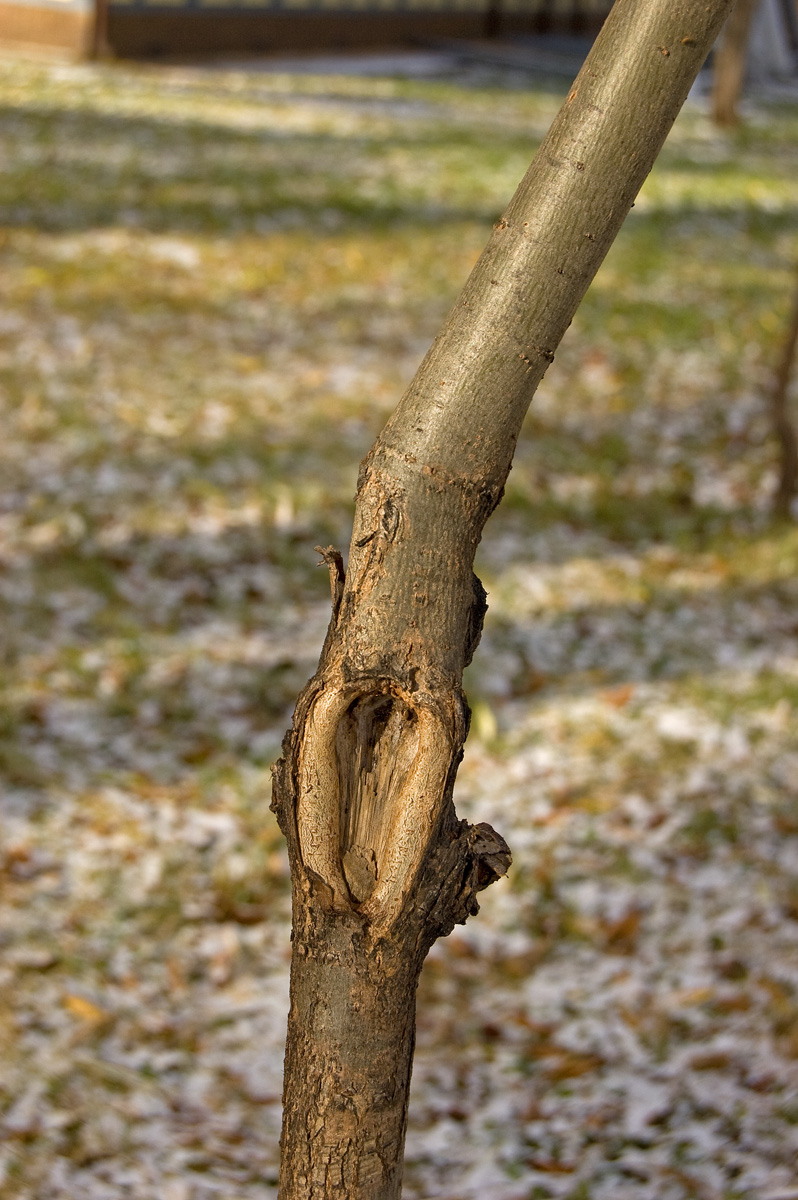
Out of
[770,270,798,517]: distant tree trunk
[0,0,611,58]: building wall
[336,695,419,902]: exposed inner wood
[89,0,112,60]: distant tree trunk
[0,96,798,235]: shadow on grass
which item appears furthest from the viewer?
[0,0,611,58]: building wall

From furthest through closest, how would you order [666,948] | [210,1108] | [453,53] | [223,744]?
[453,53] → [223,744] → [666,948] → [210,1108]

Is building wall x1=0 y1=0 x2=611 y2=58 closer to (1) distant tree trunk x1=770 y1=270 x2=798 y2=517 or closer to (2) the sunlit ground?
(2) the sunlit ground

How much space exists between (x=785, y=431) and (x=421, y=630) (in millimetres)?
5069

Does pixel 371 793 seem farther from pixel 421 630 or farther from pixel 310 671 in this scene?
pixel 310 671

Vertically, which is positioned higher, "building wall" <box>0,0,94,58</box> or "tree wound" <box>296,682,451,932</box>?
"building wall" <box>0,0,94,58</box>

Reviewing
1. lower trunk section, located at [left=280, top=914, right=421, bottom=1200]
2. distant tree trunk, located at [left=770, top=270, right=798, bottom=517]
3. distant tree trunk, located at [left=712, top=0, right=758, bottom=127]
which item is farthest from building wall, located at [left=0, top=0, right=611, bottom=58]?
lower trunk section, located at [left=280, top=914, right=421, bottom=1200]

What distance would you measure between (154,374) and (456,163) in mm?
6260

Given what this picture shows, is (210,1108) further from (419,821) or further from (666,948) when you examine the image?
(419,821)

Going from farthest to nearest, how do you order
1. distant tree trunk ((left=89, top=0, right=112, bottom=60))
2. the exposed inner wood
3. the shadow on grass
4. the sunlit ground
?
distant tree trunk ((left=89, top=0, right=112, bottom=60))
the shadow on grass
the sunlit ground
the exposed inner wood

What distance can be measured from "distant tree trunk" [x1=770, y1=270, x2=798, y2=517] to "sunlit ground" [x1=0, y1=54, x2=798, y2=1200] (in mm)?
180

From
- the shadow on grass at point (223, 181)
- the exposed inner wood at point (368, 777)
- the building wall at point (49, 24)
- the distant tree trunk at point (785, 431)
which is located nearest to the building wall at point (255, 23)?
the building wall at point (49, 24)

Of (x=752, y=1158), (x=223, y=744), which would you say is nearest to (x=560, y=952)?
(x=752, y=1158)

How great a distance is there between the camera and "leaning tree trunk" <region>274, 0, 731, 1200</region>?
75.7 inches

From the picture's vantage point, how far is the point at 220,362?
7.80 m
